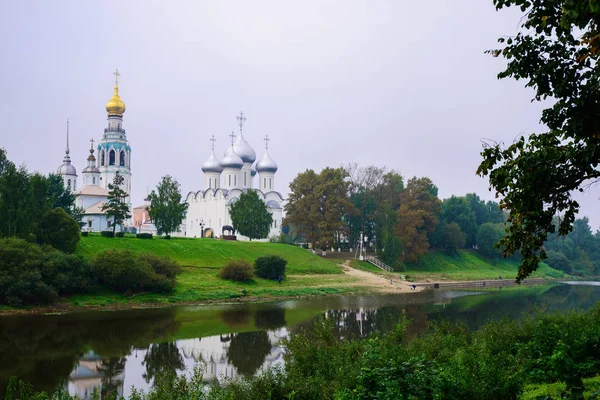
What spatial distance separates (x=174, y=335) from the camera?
21.3 meters

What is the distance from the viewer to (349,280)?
43.2m

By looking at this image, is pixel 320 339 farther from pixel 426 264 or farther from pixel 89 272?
pixel 426 264

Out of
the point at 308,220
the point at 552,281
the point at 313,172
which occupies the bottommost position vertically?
the point at 552,281

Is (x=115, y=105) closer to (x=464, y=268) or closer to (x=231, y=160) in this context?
(x=231, y=160)

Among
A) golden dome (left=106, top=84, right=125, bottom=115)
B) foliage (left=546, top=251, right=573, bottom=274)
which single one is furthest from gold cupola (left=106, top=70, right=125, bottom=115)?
foliage (left=546, top=251, right=573, bottom=274)

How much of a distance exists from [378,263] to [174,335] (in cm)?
3345

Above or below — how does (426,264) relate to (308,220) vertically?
below

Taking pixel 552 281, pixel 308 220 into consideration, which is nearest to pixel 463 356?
pixel 308 220

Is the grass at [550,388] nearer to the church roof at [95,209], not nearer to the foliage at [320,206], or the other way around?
the foliage at [320,206]

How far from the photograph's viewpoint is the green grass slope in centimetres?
3784

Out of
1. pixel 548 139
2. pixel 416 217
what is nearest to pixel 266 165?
pixel 416 217

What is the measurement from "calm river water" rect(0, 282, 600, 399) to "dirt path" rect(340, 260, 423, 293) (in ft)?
20.1

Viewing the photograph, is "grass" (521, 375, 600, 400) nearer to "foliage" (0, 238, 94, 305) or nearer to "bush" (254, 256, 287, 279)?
"foliage" (0, 238, 94, 305)

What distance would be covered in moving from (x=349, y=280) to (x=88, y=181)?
37.7m
